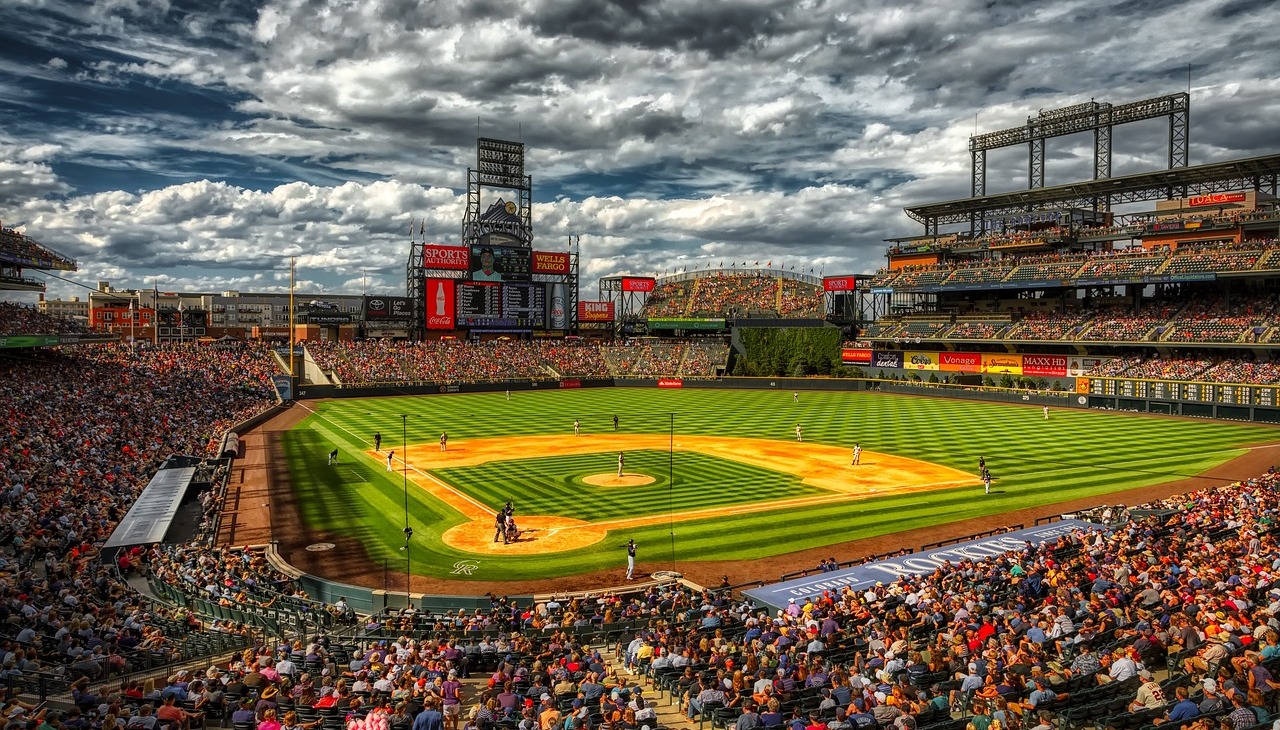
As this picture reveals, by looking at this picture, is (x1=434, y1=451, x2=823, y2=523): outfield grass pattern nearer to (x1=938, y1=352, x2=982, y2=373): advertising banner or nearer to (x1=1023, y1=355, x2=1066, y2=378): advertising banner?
(x1=1023, y1=355, x2=1066, y2=378): advertising banner

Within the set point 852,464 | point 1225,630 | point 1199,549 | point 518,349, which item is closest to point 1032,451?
point 852,464

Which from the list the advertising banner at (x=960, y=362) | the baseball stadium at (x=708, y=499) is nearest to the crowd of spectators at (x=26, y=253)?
the baseball stadium at (x=708, y=499)

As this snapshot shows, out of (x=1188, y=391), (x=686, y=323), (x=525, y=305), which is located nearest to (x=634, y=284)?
(x=686, y=323)

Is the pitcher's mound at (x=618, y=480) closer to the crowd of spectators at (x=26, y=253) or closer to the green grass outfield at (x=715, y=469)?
the green grass outfield at (x=715, y=469)

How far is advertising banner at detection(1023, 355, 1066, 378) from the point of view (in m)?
75.7

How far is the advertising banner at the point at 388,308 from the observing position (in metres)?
95.4

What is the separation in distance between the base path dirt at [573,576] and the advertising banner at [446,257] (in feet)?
180

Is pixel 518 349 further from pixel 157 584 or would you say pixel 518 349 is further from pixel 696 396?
pixel 157 584

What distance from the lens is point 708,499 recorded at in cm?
3481

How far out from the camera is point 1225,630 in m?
12.9

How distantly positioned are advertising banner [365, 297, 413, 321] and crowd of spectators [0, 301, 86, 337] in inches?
1413

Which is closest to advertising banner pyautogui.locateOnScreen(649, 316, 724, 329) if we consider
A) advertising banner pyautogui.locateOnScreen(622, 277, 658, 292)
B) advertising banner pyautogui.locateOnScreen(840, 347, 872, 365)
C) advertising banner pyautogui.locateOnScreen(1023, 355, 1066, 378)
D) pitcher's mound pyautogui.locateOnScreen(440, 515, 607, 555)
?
advertising banner pyautogui.locateOnScreen(622, 277, 658, 292)

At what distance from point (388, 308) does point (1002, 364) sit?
2681 inches

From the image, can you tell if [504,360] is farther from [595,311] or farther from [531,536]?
[531,536]
